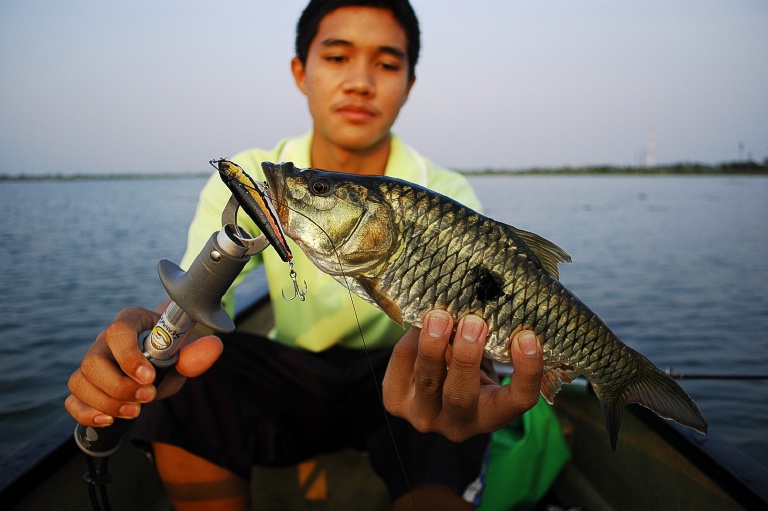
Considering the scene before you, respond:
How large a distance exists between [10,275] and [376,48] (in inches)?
452

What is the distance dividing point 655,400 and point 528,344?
564mm

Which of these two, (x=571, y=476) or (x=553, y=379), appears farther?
(x=571, y=476)

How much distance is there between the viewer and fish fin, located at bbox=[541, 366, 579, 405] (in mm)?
2037

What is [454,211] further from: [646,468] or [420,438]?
[646,468]

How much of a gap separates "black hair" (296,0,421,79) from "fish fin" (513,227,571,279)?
1953mm

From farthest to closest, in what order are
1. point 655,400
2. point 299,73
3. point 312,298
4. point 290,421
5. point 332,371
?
point 299,73, point 312,298, point 332,371, point 290,421, point 655,400

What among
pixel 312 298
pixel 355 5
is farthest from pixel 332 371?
pixel 355 5

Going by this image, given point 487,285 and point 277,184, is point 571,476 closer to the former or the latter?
point 487,285

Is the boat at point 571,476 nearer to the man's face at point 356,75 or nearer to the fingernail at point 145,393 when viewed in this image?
the fingernail at point 145,393

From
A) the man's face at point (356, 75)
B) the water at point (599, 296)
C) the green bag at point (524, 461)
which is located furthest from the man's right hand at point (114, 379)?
the water at point (599, 296)

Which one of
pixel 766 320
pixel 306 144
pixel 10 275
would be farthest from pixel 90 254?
pixel 766 320

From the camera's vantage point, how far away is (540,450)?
336cm

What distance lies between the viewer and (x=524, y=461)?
10.6ft

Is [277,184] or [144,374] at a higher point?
[277,184]
